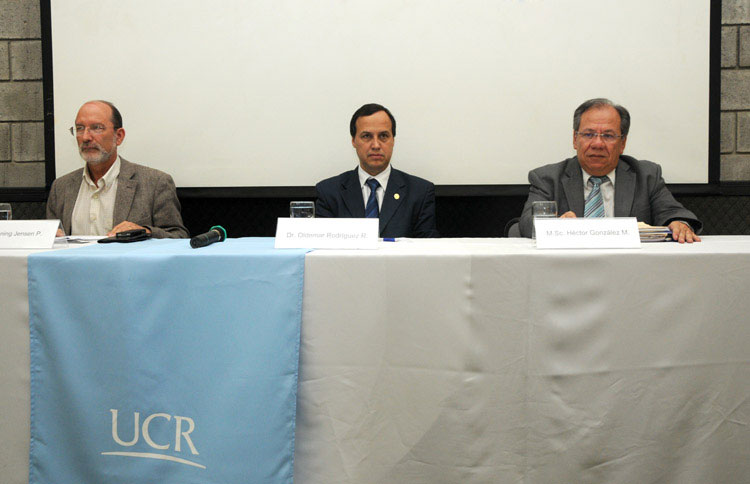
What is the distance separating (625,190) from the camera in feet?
6.23

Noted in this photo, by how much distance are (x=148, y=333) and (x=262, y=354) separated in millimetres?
245

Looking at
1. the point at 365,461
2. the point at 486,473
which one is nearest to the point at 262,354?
the point at 365,461

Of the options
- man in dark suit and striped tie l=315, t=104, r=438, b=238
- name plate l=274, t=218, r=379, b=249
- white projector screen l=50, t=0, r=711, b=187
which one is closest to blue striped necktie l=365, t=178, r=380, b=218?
man in dark suit and striped tie l=315, t=104, r=438, b=238

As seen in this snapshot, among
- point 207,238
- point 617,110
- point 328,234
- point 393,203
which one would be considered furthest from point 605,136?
point 207,238

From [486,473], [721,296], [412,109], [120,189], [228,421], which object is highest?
[412,109]

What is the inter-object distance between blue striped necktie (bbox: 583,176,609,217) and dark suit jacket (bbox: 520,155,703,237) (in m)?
0.03

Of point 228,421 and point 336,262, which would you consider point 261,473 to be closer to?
point 228,421

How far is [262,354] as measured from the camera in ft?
3.46

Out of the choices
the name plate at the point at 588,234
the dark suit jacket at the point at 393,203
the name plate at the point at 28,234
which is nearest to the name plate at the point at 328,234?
the name plate at the point at 588,234

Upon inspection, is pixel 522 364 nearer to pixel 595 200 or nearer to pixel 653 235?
pixel 653 235

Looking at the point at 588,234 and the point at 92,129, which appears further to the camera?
the point at 92,129

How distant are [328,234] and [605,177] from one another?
4.26ft

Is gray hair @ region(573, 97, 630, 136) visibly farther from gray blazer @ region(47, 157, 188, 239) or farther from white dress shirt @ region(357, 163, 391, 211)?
gray blazer @ region(47, 157, 188, 239)

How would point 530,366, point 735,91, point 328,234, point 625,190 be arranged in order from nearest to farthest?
point 530,366
point 328,234
point 625,190
point 735,91
